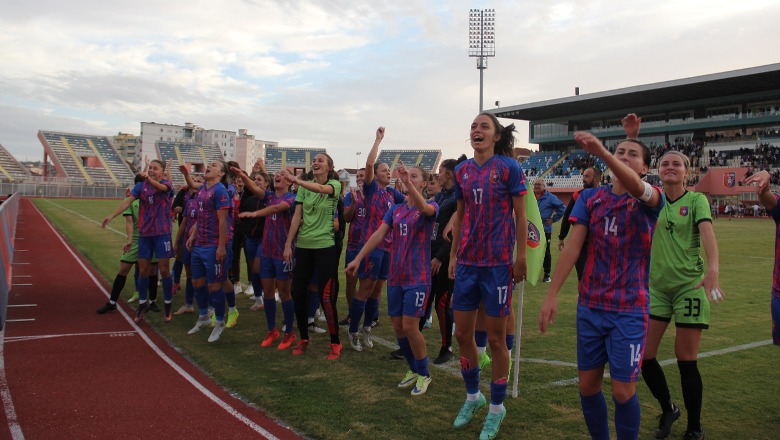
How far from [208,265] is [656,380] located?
16.6 ft

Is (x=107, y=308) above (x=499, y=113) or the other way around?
the other way around

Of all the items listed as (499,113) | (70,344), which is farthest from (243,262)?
(499,113)

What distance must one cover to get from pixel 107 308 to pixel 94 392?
147 inches

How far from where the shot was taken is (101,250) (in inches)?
648

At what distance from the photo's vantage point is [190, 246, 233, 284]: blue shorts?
6.74 metres

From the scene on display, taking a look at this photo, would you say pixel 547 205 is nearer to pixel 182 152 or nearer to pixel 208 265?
pixel 208 265

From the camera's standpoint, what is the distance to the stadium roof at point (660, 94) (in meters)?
42.2

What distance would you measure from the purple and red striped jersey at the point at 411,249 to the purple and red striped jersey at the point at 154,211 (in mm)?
4314

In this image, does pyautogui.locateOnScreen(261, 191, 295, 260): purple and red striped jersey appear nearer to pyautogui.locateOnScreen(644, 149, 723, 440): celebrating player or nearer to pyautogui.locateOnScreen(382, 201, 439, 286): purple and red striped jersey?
pyautogui.locateOnScreen(382, 201, 439, 286): purple and red striped jersey

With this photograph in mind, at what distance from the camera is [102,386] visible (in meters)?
5.16

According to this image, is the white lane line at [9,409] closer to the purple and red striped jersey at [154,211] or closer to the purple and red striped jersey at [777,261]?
the purple and red striped jersey at [154,211]

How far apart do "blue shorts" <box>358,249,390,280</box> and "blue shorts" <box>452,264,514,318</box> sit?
7.58ft

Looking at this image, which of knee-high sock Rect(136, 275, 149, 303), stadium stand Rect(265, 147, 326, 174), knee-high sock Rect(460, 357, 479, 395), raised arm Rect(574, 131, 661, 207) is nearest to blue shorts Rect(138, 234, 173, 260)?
knee-high sock Rect(136, 275, 149, 303)

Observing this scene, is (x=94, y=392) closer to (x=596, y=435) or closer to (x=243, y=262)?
(x=596, y=435)
